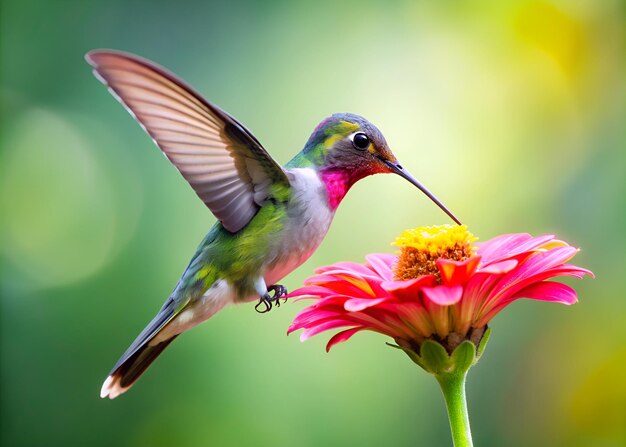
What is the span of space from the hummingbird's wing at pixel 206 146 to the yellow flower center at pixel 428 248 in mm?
344

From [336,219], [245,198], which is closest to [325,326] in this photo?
[245,198]

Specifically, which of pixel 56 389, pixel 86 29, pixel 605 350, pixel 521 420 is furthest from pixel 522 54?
pixel 56 389

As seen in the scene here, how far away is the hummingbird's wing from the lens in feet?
4.96

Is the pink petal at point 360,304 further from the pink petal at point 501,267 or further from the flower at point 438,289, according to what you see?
the pink petal at point 501,267

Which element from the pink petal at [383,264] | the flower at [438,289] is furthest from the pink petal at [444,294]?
the pink petal at [383,264]

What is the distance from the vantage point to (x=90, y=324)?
3.13 metres

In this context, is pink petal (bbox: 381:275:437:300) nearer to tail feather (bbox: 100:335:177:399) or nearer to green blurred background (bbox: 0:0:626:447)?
tail feather (bbox: 100:335:177:399)

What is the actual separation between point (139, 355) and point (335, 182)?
2.11 ft

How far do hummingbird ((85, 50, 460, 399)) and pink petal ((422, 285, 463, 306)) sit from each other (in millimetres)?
399

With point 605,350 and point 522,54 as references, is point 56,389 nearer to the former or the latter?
point 605,350

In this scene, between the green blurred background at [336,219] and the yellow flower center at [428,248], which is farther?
the green blurred background at [336,219]

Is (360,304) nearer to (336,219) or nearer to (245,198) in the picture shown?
(245,198)

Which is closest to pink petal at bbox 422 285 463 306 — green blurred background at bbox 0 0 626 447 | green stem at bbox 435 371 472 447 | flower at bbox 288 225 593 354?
flower at bbox 288 225 593 354

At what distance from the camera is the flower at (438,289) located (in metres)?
1.34
